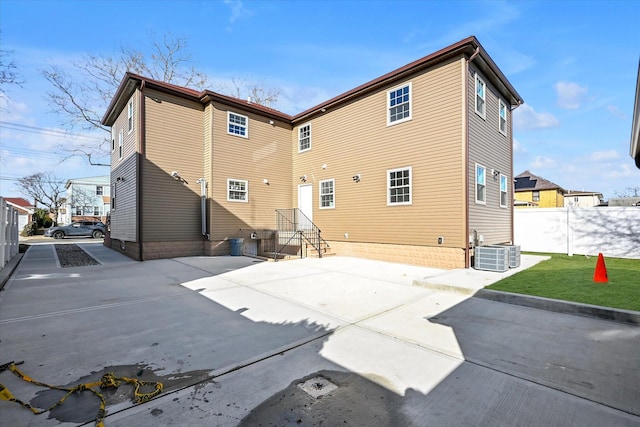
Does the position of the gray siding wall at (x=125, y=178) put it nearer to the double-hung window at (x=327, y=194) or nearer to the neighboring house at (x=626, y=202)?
the double-hung window at (x=327, y=194)

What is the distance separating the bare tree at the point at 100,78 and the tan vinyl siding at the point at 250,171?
1214cm

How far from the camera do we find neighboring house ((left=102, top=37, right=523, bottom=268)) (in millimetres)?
9273

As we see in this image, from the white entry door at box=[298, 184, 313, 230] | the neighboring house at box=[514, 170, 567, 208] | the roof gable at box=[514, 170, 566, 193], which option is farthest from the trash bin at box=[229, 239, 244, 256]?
the roof gable at box=[514, 170, 566, 193]

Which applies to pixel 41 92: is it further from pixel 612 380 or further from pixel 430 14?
pixel 612 380

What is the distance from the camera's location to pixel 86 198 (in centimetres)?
3944

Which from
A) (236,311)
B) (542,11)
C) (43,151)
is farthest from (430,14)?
(43,151)

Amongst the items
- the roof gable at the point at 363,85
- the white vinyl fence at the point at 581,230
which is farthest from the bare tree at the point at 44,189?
the white vinyl fence at the point at 581,230

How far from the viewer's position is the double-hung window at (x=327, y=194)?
12.8 metres

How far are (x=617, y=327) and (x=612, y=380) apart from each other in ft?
6.51

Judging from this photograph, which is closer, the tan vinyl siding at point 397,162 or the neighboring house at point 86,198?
the tan vinyl siding at point 397,162

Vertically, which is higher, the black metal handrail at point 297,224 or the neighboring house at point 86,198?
the neighboring house at point 86,198

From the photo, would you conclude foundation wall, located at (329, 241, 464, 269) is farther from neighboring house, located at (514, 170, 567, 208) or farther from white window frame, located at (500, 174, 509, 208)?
neighboring house, located at (514, 170, 567, 208)

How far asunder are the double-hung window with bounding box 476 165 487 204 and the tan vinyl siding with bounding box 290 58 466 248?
131 centimetres

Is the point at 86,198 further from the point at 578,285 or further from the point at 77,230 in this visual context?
the point at 578,285
